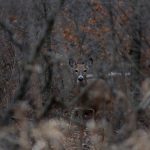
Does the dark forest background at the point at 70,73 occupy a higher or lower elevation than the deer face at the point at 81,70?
higher

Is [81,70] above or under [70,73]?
under

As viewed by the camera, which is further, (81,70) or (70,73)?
(81,70)

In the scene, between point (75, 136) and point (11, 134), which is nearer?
point (11, 134)

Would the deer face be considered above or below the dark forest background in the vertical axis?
below

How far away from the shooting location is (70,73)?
8281 millimetres

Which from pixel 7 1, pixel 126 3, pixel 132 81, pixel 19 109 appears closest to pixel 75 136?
pixel 132 81

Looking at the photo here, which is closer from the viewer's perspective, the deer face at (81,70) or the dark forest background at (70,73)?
the dark forest background at (70,73)

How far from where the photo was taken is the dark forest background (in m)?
4.07

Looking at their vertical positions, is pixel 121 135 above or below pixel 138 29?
below

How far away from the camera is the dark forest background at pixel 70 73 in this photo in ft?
13.3

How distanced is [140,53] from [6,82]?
425cm

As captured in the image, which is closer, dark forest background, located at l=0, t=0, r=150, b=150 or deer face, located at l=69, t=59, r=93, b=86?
dark forest background, located at l=0, t=0, r=150, b=150

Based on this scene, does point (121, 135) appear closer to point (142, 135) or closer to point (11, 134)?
point (142, 135)

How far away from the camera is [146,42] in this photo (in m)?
10.1
